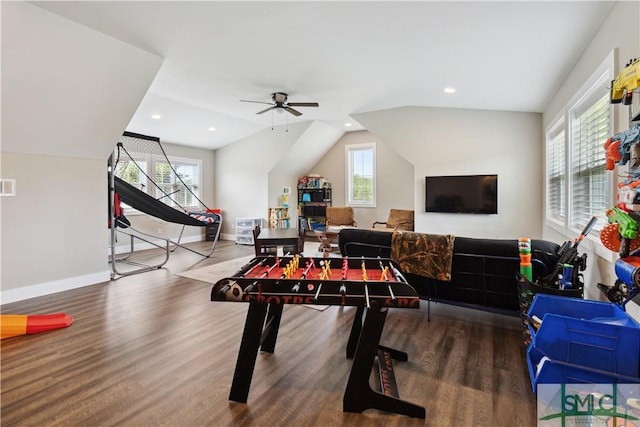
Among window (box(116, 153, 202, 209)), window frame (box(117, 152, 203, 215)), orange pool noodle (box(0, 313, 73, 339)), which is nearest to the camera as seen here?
orange pool noodle (box(0, 313, 73, 339))

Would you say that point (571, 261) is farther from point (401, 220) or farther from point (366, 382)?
point (401, 220)

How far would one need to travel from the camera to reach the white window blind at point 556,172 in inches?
151

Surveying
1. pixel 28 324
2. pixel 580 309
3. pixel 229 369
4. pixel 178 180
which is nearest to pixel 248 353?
pixel 229 369

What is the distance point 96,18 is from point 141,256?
461 cm

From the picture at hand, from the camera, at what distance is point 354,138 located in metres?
8.06

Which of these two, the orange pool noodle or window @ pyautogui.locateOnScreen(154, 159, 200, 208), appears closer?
the orange pool noodle

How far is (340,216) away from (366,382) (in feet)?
19.8

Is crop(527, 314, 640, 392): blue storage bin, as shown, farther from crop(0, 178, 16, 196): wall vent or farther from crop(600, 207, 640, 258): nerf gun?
crop(0, 178, 16, 196): wall vent

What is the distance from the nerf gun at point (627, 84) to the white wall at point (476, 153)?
3.71 m

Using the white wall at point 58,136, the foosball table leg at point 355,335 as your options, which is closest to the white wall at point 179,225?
the white wall at point 58,136

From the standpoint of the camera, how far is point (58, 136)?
372 cm

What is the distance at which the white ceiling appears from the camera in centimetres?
251

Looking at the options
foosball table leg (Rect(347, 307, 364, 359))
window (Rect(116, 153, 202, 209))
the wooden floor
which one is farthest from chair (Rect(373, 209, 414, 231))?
foosball table leg (Rect(347, 307, 364, 359))
